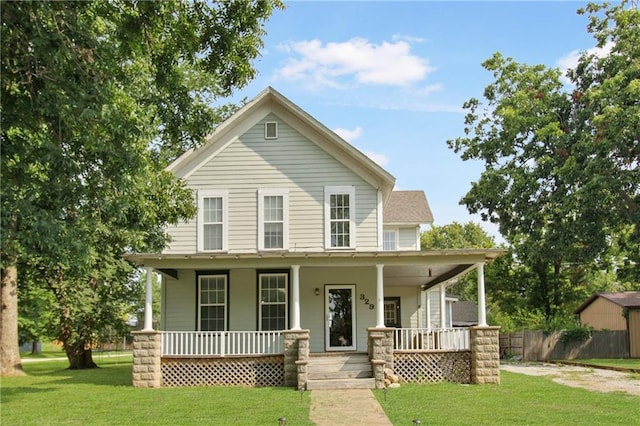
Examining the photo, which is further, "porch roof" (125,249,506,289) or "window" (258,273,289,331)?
"window" (258,273,289,331)

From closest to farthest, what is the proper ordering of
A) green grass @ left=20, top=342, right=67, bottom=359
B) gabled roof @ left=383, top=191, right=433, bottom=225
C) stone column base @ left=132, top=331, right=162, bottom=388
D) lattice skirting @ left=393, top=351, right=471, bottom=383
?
1. stone column base @ left=132, top=331, right=162, bottom=388
2. lattice skirting @ left=393, top=351, right=471, bottom=383
3. gabled roof @ left=383, top=191, right=433, bottom=225
4. green grass @ left=20, top=342, right=67, bottom=359

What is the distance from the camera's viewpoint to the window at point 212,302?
1881cm

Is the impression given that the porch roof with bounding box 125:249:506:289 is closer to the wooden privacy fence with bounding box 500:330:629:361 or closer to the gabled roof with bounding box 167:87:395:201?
the gabled roof with bounding box 167:87:395:201

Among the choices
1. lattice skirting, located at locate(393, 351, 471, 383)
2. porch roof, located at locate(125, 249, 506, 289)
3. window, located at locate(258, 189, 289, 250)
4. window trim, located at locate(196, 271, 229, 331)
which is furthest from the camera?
window, located at locate(258, 189, 289, 250)

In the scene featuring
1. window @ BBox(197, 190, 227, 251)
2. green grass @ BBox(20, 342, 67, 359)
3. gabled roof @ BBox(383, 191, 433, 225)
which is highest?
gabled roof @ BBox(383, 191, 433, 225)

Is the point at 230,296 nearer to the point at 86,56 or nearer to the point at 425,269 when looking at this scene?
the point at 425,269

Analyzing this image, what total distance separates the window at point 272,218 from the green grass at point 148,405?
4789mm

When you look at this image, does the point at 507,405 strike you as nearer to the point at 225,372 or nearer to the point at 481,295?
the point at 481,295

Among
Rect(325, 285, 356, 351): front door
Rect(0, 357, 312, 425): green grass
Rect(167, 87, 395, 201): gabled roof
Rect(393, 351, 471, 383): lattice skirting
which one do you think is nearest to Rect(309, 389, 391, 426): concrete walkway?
Rect(0, 357, 312, 425): green grass

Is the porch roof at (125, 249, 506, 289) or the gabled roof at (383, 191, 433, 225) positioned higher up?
the gabled roof at (383, 191, 433, 225)

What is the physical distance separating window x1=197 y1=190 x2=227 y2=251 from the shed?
68.8 ft

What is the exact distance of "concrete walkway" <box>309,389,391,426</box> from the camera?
1082cm

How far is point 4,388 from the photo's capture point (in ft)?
56.6

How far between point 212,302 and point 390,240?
36.2 feet
